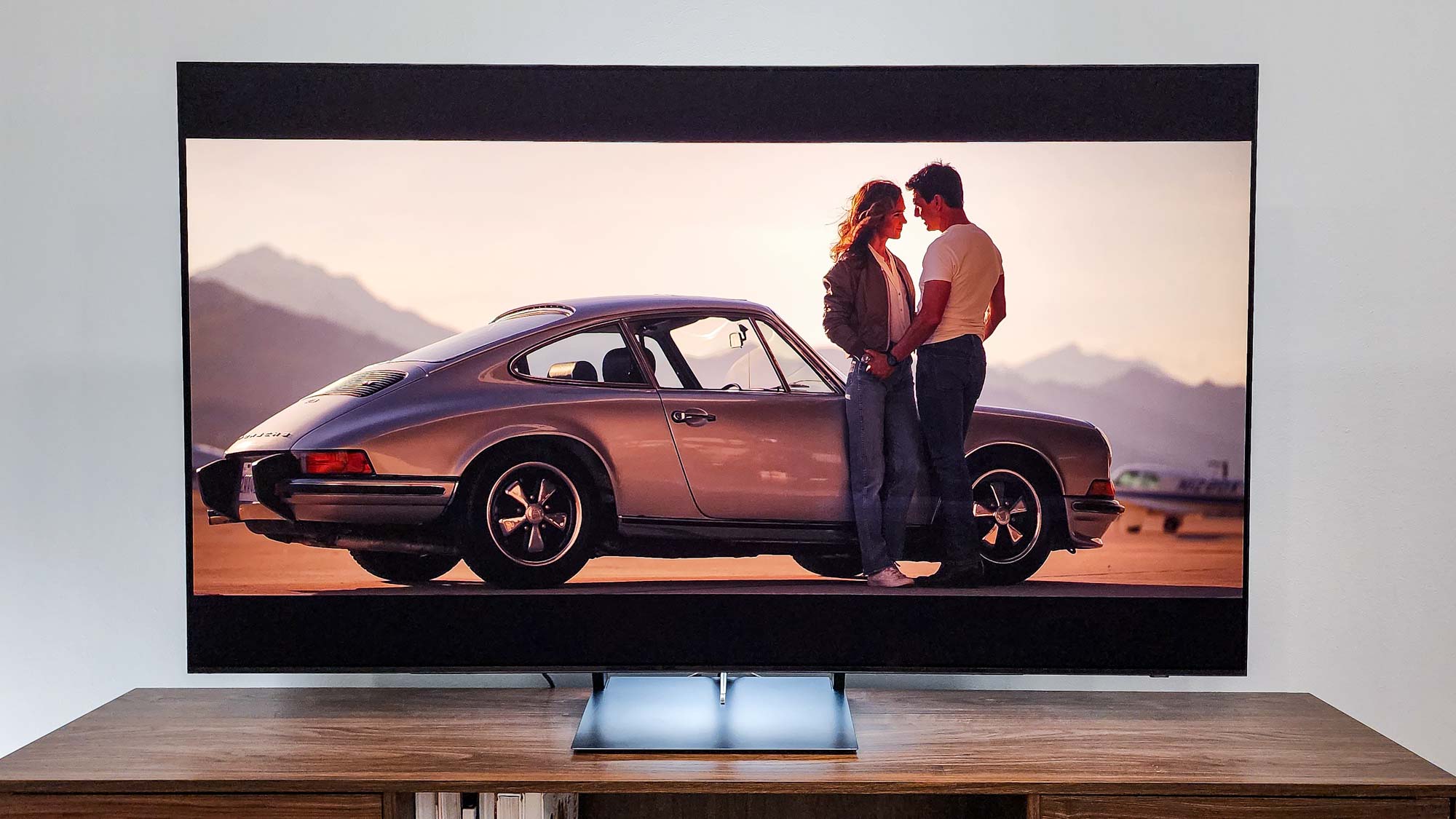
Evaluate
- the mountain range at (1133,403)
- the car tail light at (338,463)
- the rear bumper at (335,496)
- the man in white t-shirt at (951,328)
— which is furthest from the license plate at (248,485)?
the man in white t-shirt at (951,328)

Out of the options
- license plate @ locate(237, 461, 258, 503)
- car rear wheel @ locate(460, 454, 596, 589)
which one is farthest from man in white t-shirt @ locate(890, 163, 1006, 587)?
license plate @ locate(237, 461, 258, 503)

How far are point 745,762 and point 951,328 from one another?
92 cm

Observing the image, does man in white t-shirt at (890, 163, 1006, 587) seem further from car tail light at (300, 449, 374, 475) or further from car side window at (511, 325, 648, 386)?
car tail light at (300, 449, 374, 475)

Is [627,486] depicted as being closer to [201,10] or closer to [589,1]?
[589,1]

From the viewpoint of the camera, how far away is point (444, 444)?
1719 mm

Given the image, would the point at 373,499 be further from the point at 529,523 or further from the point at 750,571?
the point at 750,571

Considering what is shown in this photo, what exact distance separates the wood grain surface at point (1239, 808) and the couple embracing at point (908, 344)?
47 cm

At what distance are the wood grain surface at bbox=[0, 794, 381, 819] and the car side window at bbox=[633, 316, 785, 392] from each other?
93cm

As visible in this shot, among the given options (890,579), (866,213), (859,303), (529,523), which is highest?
(866,213)

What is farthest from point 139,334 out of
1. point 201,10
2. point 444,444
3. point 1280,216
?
point 1280,216

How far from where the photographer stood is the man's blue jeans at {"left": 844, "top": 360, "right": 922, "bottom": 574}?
1751 mm

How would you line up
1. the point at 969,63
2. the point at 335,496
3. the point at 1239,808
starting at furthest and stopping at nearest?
1. the point at 969,63
2. the point at 335,496
3. the point at 1239,808

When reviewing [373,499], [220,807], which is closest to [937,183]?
[373,499]

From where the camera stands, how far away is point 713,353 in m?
1.75
